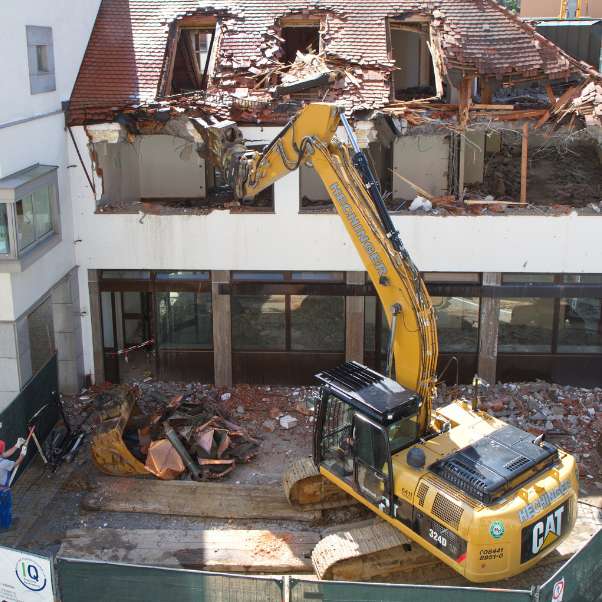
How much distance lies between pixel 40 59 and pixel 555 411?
1098 centimetres

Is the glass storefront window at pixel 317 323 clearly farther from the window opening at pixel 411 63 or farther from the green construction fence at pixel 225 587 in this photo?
the green construction fence at pixel 225 587

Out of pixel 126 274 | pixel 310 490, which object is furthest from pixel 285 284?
pixel 310 490

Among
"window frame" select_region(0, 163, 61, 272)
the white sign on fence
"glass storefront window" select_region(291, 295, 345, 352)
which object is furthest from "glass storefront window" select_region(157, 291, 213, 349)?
the white sign on fence

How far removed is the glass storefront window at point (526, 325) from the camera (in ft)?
52.0

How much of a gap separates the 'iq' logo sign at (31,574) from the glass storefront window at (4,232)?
524cm

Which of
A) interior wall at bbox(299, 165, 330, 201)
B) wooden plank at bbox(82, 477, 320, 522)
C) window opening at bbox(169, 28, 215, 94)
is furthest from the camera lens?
window opening at bbox(169, 28, 215, 94)

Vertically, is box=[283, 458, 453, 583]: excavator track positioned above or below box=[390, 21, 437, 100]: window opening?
below

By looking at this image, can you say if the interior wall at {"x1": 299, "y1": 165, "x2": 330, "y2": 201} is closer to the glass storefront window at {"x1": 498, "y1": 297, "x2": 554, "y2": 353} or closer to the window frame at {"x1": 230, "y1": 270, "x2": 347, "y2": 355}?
the window frame at {"x1": 230, "y1": 270, "x2": 347, "y2": 355}

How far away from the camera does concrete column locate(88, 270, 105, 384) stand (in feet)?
52.2

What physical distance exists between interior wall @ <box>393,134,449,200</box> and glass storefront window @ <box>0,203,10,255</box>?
7953mm

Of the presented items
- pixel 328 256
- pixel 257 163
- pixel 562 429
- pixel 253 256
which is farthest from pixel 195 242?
pixel 562 429

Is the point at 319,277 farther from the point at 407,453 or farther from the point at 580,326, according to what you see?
the point at 407,453

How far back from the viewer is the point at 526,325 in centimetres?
1603

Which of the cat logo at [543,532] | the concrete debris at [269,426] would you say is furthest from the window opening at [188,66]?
the cat logo at [543,532]
